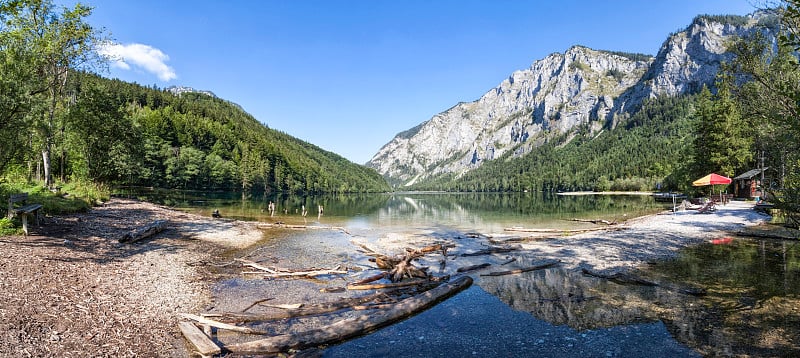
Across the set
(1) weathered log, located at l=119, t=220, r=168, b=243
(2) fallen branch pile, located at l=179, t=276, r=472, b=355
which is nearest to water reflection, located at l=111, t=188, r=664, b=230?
(1) weathered log, located at l=119, t=220, r=168, b=243

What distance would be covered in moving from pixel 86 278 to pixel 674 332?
18.1 meters

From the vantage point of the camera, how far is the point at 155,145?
105875mm

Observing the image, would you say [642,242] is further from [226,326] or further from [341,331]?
[226,326]

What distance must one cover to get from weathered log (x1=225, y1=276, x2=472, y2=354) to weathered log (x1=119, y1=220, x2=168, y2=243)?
15.6 m

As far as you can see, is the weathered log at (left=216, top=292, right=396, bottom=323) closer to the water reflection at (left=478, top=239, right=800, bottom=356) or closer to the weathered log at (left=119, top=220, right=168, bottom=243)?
the water reflection at (left=478, top=239, right=800, bottom=356)

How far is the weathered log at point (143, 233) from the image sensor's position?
1972cm

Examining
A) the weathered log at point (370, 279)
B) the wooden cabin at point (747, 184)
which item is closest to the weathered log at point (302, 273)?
the weathered log at point (370, 279)

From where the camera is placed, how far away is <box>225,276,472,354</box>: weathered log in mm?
8500

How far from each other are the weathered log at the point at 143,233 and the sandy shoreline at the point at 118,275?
51cm

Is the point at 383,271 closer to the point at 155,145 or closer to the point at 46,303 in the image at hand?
the point at 46,303

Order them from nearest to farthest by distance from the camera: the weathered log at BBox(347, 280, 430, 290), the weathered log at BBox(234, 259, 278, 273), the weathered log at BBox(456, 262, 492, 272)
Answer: the weathered log at BBox(347, 280, 430, 290), the weathered log at BBox(234, 259, 278, 273), the weathered log at BBox(456, 262, 492, 272)

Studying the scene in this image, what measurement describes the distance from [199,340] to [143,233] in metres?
16.7

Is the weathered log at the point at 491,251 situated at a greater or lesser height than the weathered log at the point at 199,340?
lesser

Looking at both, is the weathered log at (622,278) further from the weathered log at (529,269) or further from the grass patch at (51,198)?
the grass patch at (51,198)
